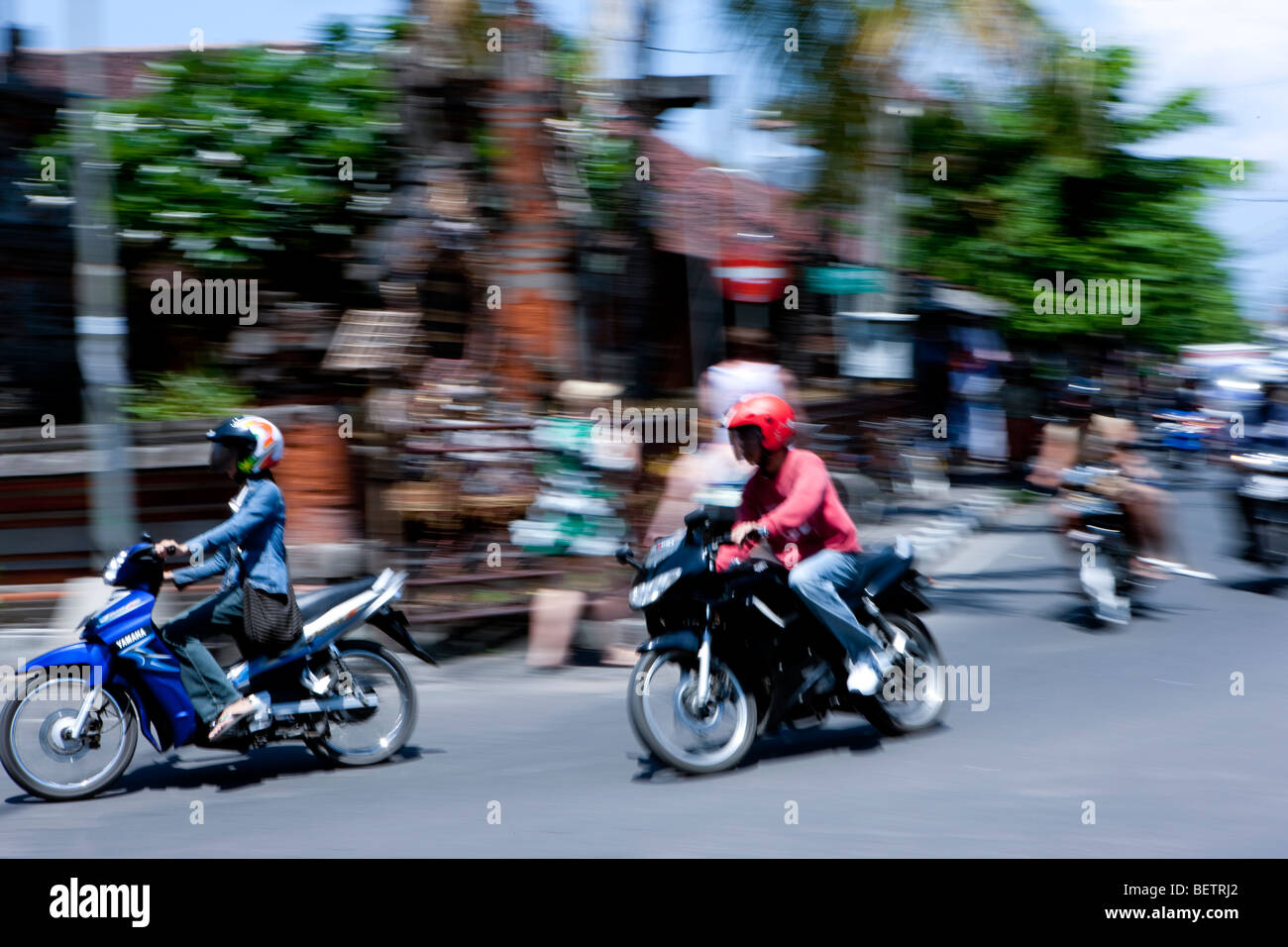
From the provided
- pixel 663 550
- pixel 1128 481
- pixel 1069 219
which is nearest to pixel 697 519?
pixel 663 550

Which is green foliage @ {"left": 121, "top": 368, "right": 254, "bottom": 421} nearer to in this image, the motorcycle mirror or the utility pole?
the utility pole

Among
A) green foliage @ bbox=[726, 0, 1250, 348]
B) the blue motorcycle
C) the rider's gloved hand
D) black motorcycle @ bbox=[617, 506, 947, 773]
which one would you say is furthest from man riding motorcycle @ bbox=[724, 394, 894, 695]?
green foliage @ bbox=[726, 0, 1250, 348]

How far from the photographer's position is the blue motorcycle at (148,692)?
19.1 ft

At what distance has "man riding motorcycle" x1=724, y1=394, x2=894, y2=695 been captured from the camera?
611 centimetres

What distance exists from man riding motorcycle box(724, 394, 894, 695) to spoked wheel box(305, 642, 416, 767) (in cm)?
182

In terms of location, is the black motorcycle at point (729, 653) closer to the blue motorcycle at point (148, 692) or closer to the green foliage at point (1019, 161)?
the blue motorcycle at point (148, 692)

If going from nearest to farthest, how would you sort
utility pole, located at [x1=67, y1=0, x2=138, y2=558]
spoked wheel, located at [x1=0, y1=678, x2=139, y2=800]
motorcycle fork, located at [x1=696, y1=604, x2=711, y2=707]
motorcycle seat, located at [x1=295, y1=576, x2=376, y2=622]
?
spoked wheel, located at [x1=0, y1=678, x2=139, y2=800] < motorcycle fork, located at [x1=696, y1=604, x2=711, y2=707] < motorcycle seat, located at [x1=295, y1=576, x2=376, y2=622] < utility pole, located at [x1=67, y1=0, x2=138, y2=558]

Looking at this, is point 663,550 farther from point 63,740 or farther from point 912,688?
point 63,740

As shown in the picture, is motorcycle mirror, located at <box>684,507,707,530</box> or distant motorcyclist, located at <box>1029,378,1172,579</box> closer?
motorcycle mirror, located at <box>684,507,707,530</box>

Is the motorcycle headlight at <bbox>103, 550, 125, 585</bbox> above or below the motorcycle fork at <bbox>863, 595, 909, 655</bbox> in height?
above

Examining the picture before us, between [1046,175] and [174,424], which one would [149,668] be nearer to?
[174,424]

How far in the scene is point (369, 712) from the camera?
6.45 m
